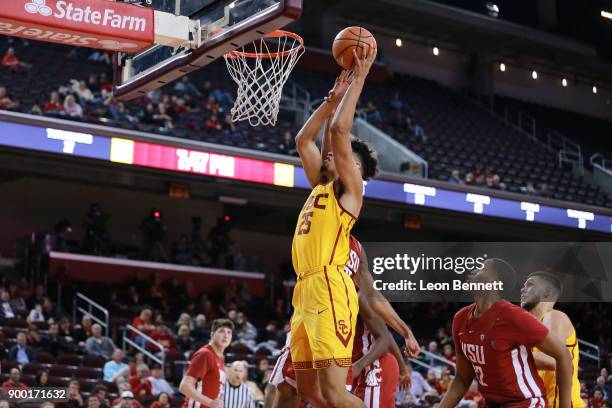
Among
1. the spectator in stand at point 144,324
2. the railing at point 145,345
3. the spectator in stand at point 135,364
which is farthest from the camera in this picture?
the spectator in stand at point 144,324

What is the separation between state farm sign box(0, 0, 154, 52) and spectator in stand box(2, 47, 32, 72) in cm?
1200

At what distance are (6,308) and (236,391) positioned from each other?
6.86 metres

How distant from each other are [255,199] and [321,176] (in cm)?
1420

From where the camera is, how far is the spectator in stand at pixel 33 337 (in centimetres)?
Answer: 1445

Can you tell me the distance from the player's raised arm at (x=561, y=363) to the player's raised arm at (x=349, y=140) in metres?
1.32

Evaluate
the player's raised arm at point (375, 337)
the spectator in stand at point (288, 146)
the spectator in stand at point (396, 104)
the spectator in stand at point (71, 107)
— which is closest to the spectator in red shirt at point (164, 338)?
the spectator in stand at point (71, 107)

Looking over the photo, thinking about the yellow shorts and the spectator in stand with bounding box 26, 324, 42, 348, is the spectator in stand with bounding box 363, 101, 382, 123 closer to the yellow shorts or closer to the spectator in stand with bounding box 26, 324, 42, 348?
the spectator in stand with bounding box 26, 324, 42, 348

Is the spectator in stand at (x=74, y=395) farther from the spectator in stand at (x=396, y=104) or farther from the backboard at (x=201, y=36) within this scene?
the spectator in stand at (x=396, y=104)

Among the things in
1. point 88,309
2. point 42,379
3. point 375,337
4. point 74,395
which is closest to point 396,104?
point 88,309

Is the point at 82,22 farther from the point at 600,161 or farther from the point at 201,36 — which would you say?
the point at 600,161

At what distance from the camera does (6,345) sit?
561 inches

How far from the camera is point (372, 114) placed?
81.2ft

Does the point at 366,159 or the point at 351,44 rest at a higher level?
the point at 351,44

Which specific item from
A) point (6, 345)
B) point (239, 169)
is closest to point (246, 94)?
point (6, 345)
